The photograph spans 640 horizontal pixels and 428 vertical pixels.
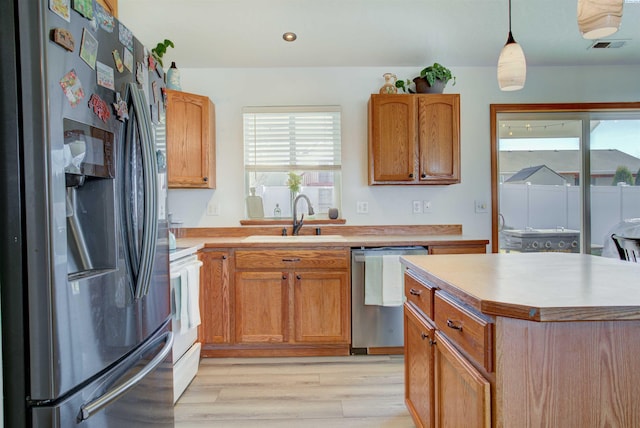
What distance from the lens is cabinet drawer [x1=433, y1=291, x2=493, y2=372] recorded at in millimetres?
927

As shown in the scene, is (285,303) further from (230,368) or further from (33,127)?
(33,127)

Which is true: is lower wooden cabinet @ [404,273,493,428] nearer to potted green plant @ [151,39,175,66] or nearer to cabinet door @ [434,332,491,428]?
cabinet door @ [434,332,491,428]

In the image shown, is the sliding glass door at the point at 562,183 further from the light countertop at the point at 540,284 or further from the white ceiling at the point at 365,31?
the light countertop at the point at 540,284

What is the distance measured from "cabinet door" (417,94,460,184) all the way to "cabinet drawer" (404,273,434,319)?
1538 mm

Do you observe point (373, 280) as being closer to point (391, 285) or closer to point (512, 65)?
point (391, 285)

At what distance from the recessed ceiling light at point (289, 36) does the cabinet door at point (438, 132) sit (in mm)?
1152

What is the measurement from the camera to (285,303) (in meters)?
2.63

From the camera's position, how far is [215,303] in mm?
2621

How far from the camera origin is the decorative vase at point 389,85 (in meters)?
3.07

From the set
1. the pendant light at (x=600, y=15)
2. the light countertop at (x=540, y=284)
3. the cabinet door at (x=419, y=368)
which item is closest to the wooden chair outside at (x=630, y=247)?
the light countertop at (x=540, y=284)

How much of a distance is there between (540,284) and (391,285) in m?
1.55

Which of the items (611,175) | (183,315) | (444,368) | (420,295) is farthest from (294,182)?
(611,175)

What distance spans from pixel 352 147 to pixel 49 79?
263cm

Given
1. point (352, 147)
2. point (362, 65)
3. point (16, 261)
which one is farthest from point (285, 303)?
point (362, 65)
